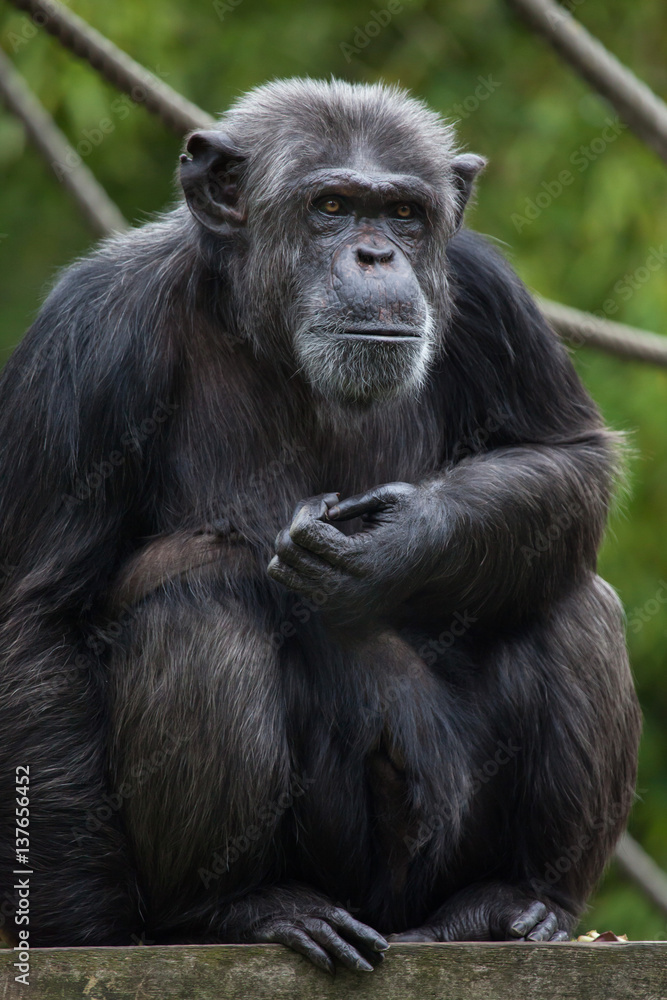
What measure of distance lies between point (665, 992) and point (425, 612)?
1213mm

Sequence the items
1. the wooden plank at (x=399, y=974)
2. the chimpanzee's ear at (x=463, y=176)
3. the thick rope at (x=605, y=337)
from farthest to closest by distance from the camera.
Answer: the thick rope at (x=605, y=337), the chimpanzee's ear at (x=463, y=176), the wooden plank at (x=399, y=974)

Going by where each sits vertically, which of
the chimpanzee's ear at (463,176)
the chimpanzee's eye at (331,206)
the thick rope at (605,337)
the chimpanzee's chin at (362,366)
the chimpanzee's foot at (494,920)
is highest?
the chimpanzee's ear at (463,176)

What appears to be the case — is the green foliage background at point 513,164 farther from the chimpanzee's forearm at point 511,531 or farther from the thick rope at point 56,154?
the chimpanzee's forearm at point 511,531

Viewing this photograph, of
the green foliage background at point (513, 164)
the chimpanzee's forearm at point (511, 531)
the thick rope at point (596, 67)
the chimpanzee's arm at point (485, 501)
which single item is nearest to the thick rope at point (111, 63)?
the thick rope at point (596, 67)

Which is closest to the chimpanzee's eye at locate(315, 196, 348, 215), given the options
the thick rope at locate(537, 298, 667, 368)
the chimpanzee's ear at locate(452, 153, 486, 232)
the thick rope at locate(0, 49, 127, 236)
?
the chimpanzee's ear at locate(452, 153, 486, 232)

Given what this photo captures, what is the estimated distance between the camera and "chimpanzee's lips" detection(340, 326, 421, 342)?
3.51 m

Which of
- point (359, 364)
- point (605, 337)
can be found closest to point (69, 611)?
point (359, 364)

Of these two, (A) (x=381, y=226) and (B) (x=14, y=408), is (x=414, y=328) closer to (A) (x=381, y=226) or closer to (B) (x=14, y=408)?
(A) (x=381, y=226)

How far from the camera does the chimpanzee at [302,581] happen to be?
11.2 feet

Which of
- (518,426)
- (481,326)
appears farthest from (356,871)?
(481,326)

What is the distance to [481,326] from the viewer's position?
399 centimetres

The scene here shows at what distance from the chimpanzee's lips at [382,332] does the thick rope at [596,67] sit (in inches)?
72.2

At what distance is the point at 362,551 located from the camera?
3428mm

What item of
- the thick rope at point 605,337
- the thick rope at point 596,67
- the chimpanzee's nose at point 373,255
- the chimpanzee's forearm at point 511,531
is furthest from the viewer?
the thick rope at point 605,337
